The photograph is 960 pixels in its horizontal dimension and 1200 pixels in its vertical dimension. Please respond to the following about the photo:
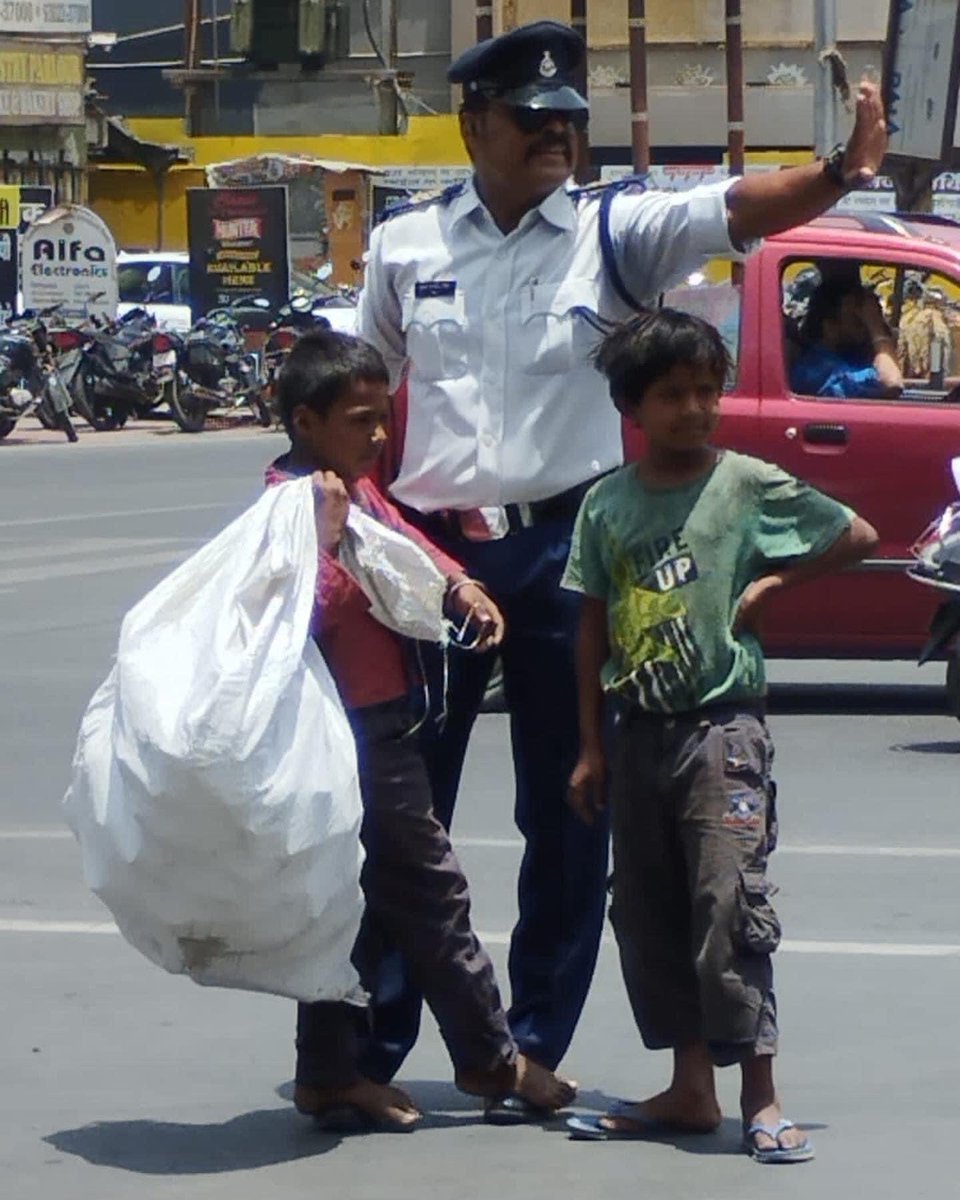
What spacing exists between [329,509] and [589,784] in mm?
659

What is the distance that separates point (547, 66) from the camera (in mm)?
5008

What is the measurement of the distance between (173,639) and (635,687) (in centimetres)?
79

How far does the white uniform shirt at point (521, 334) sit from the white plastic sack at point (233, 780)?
1.21ft

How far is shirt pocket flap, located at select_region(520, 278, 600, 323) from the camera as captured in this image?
16.6 feet

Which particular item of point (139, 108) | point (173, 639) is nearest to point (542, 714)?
point (173, 639)

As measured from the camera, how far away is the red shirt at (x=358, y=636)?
194 inches

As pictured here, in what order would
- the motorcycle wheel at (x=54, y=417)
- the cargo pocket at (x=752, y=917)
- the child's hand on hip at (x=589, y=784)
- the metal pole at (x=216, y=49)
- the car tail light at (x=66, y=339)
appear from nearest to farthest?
the cargo pocket at (x=752, y=917), the child's hand on hip at (x=589, y=784), the motorcycle wheel at (x=54, y=417), the car tail light at (x=66, y=339), the metal pole at (x=216, y=49)

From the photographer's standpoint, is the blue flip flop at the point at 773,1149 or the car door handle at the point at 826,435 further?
the car door handle at the point at 826,435

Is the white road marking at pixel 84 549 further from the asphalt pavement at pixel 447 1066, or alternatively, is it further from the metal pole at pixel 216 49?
the metal pole at pixel 216 49

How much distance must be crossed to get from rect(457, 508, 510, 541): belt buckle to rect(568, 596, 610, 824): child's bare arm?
0.75ft

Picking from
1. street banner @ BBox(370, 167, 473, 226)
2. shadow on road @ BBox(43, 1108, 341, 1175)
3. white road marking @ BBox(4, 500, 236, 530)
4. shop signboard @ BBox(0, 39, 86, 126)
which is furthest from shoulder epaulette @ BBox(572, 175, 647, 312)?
shop signboard @ BBox(0, 39, 86, 126)

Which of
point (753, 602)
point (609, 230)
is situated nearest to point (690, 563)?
point (753, 602)

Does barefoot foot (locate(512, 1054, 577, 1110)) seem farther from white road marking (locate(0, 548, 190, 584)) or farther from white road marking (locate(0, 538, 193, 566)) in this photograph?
white road marking (locate(0, 538, 193, 566))

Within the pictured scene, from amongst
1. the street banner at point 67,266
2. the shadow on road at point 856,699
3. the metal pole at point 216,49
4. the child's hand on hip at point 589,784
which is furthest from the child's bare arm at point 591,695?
the metal pole at point 216,49
